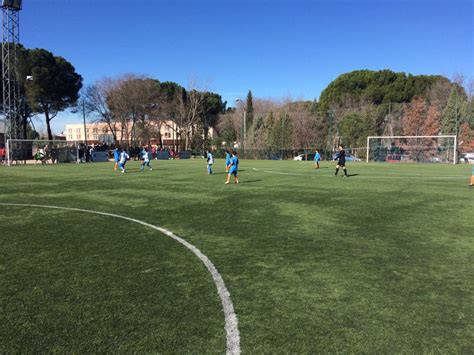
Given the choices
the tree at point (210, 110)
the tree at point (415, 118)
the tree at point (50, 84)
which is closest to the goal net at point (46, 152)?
the tree at point (50, 84)

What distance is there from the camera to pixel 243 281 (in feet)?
17.4

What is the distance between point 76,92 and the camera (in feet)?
192

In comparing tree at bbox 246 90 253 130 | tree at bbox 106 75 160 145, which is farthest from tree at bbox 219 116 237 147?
tree at bbox 106 75 160 145

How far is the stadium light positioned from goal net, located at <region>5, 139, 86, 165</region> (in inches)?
521

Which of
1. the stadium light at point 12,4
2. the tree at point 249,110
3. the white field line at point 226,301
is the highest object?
the stadium light at point 12,4

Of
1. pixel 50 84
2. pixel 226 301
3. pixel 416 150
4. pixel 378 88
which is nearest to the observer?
pixel 226 301

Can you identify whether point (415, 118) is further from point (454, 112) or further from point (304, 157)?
point (304, 157)

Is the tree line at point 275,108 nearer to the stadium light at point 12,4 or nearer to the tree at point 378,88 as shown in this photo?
the tree at point 378,88

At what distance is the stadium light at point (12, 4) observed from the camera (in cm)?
3784

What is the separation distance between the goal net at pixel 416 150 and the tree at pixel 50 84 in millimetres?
42648

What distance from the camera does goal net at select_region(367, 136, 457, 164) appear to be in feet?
153

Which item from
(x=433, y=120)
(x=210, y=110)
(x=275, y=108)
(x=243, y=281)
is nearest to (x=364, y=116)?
(x=433, y=120)

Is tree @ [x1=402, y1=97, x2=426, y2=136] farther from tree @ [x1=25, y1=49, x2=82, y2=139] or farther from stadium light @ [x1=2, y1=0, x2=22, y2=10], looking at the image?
stadium light @ [x1=2, y1=0, x2=22, y2=10]

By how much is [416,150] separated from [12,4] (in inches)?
1860
